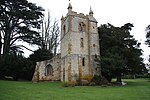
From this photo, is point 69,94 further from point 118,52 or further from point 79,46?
point 118,52

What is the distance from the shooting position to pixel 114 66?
27156 millimetres

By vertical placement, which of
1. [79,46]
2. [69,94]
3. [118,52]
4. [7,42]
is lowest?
[69,94]

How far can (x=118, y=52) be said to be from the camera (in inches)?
1150

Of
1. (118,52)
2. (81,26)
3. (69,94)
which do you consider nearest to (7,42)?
(81,26)

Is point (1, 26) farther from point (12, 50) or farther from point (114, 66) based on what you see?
point (114, 66)

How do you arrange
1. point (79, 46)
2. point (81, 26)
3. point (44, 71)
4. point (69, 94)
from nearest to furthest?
point (69, 94)
point (79, 46)
point (81, 26)
point (44, 71)

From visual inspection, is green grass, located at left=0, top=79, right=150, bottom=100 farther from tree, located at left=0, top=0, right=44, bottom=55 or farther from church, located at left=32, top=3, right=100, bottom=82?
tree, located at left=0, top=0, right=44, bottom=55

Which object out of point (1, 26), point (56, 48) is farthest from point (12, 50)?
point (56, 48)

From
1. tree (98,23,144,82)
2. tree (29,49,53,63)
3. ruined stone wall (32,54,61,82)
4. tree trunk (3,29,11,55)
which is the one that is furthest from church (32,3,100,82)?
tree trunk (3,29,11,55)

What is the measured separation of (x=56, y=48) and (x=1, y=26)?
13218mm

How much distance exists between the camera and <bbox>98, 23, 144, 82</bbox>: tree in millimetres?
27844

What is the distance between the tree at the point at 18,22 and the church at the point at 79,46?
6.31m

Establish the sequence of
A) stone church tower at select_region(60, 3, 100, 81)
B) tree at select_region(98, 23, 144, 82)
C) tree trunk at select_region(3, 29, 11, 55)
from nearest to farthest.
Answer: tree at select_region(98, 23, 144, 82), stone church tower at select_region(60, 3, 100, 81), tree trunk at select_region(3, 29, 11, 55)

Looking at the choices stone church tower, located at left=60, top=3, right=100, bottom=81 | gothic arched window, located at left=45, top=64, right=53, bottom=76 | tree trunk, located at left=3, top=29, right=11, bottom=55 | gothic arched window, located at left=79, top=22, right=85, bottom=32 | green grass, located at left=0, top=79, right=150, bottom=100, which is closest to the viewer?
green grass, located at left=0, top=79, right=150, bottom=100
